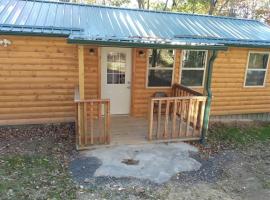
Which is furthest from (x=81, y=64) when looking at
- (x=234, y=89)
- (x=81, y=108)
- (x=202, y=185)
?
(x=234, y=89)

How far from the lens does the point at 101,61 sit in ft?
24.8

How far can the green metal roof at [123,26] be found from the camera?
610cm

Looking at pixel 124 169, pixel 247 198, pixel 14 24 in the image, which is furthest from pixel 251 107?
pixel 14 24

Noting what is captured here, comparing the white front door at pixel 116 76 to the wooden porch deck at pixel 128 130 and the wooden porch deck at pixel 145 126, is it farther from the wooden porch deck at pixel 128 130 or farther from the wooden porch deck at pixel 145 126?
the wooden porch deck at pixel 145 126

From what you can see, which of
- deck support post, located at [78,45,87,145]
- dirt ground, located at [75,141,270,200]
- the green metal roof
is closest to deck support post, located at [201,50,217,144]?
the green metal roof

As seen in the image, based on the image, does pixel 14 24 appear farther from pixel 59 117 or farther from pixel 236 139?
pixel 236 139

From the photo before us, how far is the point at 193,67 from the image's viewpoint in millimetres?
8250

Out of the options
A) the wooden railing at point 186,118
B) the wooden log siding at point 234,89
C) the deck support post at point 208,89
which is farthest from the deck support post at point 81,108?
the wooden log siding at point 234,89

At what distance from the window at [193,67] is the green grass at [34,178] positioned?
4.73 m

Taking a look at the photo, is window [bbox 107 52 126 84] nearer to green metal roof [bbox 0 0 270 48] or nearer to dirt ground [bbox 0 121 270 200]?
green metal roof [bbox 0 0 270 48]

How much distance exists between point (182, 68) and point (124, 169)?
4.13 m

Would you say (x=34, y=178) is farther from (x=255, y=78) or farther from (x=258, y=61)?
(x=258, y=61)

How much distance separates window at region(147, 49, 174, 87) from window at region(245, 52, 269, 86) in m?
2.70

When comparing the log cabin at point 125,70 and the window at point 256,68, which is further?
the window at point 256,68
